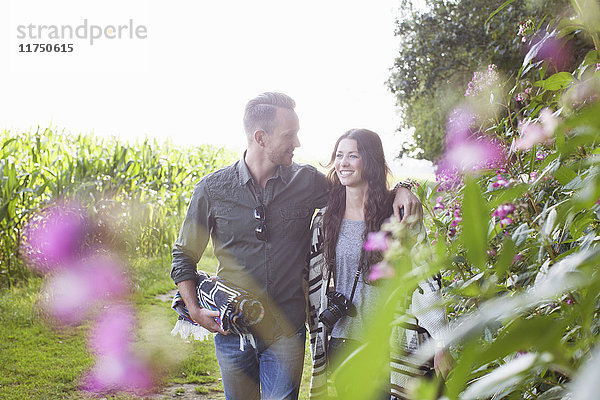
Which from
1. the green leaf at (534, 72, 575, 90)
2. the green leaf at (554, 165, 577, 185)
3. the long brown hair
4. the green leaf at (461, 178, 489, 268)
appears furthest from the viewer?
the long brown hair

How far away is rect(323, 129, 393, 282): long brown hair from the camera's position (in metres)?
1.82

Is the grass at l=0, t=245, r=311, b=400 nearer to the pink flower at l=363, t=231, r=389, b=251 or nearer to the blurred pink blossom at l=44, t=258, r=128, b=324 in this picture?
the blurred pink blossom at l=44, t=258, r=128, b=324

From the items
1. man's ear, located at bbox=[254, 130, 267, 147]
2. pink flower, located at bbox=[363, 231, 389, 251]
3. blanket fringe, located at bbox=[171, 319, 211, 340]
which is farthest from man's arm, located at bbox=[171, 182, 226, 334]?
pink flower, located at bbox=[363, 231, 389, 251]

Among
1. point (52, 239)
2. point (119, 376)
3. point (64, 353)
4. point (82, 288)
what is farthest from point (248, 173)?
point (52, 239)

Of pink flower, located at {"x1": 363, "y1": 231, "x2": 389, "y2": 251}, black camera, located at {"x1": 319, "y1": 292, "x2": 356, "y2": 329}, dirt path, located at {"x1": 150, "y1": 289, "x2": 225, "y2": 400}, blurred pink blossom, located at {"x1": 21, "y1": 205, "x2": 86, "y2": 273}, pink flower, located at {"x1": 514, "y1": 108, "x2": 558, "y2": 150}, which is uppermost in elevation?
blurred pink blossom, located at {"x1": 21, "y1": 205, "x2": 86, "y2": 273}

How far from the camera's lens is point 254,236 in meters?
1.91

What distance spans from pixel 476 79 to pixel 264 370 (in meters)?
1.14

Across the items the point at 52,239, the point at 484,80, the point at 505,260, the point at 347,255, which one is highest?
the point at 52,239

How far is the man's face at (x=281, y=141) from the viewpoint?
192 centimetres

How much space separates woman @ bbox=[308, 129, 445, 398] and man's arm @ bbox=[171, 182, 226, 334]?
0.40 m

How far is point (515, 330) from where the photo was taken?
0.67 ft

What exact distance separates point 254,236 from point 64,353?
7.29 ft

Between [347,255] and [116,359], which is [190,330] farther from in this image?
[116,359]

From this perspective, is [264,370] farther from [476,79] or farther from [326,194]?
[476,79]
